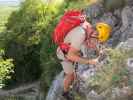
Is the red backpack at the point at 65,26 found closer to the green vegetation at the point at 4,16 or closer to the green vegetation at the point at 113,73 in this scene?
the green vegetation at the point at 113,73

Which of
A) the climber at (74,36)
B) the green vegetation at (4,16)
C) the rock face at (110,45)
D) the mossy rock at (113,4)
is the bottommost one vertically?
the green vegetation at (4,16)

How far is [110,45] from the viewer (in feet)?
50.4

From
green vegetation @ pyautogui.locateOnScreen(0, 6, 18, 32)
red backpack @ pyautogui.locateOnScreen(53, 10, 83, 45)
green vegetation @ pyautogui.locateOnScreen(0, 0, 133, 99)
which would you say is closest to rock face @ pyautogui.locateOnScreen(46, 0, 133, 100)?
red backpack @ pyautogui.locateOnScreen(53, 10, 83, 45)

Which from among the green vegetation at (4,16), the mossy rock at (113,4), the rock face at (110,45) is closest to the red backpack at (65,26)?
the rock face at (110,45)

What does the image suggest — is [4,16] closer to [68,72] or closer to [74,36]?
[68,72]

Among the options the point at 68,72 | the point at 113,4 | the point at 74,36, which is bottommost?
the point at 68,72

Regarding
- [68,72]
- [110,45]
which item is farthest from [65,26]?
[110,45]

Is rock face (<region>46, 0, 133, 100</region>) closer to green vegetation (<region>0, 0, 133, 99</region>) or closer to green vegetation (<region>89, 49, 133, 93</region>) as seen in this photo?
green vegetation (<region>89, 49, 133, 93</region>)

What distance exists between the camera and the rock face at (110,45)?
30.0ft

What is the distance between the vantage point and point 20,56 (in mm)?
33906

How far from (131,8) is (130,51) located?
8824mm

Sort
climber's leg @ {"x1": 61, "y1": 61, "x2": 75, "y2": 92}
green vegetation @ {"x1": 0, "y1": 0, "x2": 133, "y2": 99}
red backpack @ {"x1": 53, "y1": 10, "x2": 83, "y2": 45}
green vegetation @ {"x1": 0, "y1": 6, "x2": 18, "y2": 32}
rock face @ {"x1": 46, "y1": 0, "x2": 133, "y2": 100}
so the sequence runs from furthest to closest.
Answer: green vegetation @ {"x1": 0, "y1": 6, "x2": 18, "y2": 32} → green vegetation @ {"x1": 0, "y1": 0, "x2": 133, "y2": 99} → rock face @ {"x1": 46, "y1": 0, "x2": 133, "y2": 100} → climber's leg @ {"x1": 61, "y1": 61, "x2": 75, "y2": 92} → red backpack @ {"x1": 53, "y1": 10, "x2": 83, "y2": 45}

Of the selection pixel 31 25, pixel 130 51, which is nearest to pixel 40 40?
pixel 31 25

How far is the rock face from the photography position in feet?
30.0
